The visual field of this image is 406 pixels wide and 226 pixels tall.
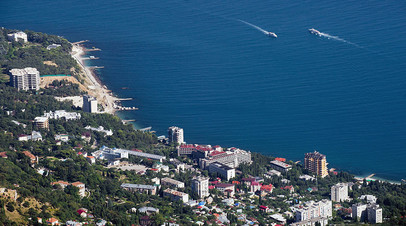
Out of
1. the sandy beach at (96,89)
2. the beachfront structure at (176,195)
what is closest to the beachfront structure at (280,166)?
the beachfront structure at (176,195)

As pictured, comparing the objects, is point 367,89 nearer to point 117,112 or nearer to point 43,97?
point 117,112

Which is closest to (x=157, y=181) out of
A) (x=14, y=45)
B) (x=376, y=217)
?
(x=376, y=217)

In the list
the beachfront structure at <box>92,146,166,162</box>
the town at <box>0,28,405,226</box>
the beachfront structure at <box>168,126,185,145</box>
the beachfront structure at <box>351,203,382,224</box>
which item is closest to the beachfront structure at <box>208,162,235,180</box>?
the town at <box>0,28,405,226</box>

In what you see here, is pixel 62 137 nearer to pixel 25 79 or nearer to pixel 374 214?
pixel 25 79

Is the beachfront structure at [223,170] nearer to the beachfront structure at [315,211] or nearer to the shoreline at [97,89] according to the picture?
the beachfront structure at [315,211]

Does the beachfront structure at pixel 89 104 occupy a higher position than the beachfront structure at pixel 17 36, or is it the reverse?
the beachfront structure at pixel 17 36

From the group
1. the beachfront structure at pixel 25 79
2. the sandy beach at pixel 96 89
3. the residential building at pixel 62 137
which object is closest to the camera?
the residential building at pixel 62 137

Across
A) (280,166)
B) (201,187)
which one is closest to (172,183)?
(201,187)

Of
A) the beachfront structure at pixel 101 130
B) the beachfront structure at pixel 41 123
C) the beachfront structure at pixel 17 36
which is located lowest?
the beachfront structure at pixel 101 130
